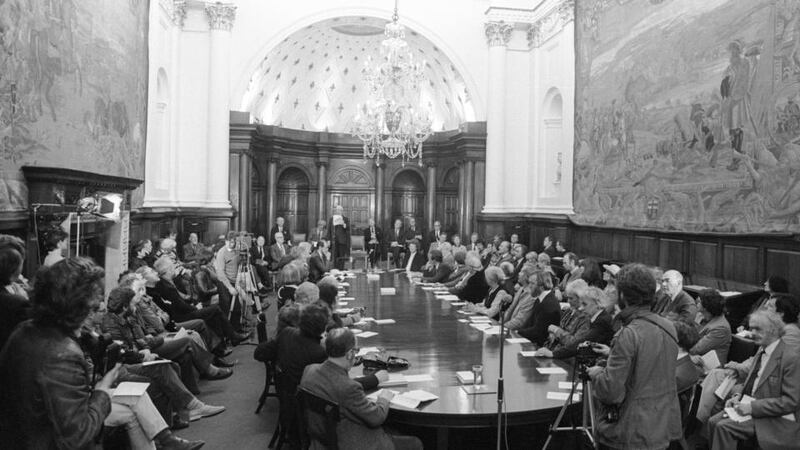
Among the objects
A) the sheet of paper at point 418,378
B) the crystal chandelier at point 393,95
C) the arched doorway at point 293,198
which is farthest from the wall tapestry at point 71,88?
the arched doorway at point 293,198

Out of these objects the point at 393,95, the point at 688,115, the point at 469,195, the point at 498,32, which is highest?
the point at 498,32

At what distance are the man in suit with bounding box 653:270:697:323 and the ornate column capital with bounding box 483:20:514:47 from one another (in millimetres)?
11349

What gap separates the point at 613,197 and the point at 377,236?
8324 millimetres

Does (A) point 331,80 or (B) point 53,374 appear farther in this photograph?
(A) point 331,80

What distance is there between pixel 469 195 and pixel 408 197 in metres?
3.61

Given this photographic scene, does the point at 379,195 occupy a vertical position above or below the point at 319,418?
above

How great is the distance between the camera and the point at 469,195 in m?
17.0

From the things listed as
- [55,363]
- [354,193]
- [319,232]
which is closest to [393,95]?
[319,232]

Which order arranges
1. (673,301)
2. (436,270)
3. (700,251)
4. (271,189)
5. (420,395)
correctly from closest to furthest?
(420,395) → (673,301) → (700,251) → (436,270) → (271,189)

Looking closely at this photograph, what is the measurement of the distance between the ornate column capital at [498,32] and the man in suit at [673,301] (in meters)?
11.3

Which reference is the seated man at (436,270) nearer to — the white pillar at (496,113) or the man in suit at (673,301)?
the man in suit at (673,301)

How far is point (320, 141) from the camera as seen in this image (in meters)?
19.1

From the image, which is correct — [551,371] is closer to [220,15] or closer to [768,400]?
[768,400]

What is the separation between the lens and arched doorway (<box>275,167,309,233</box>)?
19188mm
